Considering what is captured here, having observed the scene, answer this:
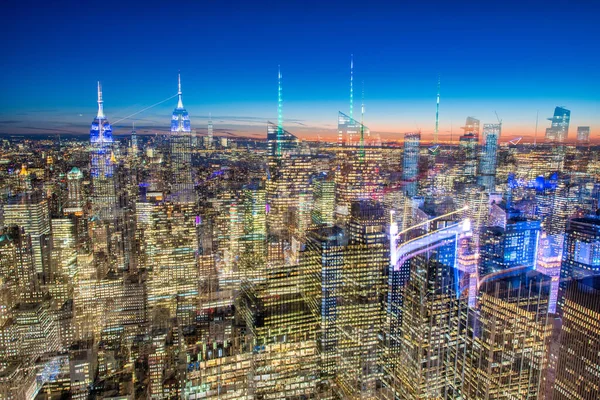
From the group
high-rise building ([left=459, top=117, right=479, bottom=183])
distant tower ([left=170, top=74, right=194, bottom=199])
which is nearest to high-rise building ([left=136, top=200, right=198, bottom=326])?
distant tower ([left=170, top=74, right=194, bottom=199])

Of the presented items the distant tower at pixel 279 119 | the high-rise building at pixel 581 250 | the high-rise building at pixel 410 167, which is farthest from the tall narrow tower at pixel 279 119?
the high-rise building at pixel 581 250

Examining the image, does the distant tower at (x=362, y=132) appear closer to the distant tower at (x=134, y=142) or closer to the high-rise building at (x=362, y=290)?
the high-rise building at (x=362, y=290)

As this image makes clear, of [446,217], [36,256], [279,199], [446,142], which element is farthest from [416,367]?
[36,256]

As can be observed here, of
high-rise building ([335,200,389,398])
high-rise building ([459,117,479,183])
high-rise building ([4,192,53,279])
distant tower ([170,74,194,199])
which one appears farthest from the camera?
high-rise building ([4,192,53,279])

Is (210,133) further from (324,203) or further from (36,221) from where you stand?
(36,221)

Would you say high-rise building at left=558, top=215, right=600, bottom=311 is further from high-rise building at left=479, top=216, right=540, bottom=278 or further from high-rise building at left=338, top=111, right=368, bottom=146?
high-rise building at left=338, top=111, right=368, bottom=146
